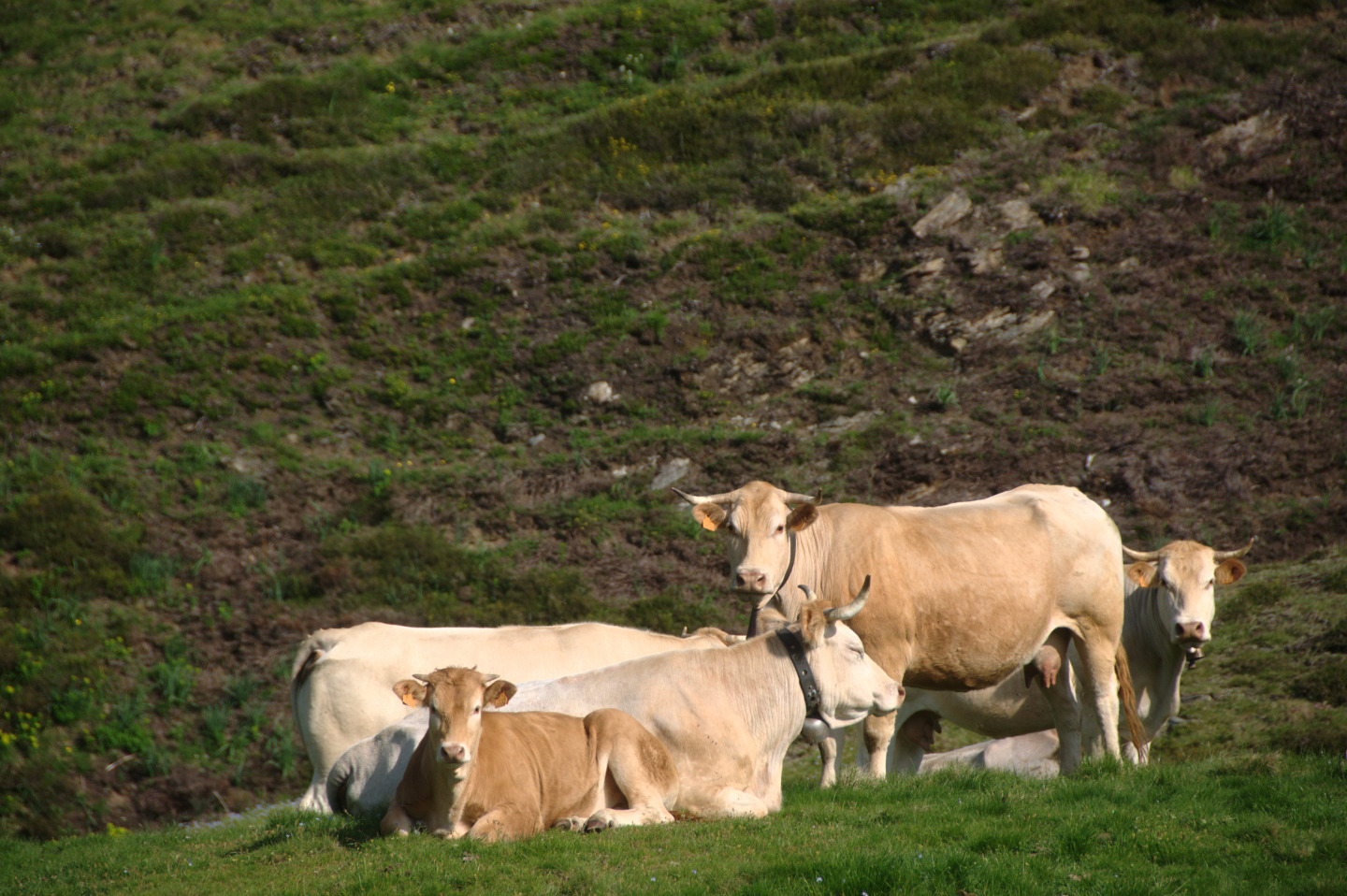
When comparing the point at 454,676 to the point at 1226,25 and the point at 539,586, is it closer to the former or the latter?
the point at 539,586

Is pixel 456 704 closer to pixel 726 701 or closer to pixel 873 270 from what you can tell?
pixel 726 701

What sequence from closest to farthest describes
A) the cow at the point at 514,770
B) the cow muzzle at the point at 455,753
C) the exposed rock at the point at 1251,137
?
1. the cow muzzle at the point at 455,753
2. the cow at the point at 514,770
3. the exposed rock at the point at 1251,137

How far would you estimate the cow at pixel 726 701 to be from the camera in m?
8.02

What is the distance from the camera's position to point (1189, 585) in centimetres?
1080

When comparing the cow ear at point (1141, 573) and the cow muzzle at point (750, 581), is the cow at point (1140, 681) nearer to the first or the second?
the cow ear at point (1141, 573)

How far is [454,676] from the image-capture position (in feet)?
22.4

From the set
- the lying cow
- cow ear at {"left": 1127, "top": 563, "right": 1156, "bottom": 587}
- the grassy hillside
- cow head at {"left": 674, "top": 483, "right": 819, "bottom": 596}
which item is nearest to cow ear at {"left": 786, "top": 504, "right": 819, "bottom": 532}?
cow head at {"left": 674, "top": 483, "right": 819, "bottom": 596}

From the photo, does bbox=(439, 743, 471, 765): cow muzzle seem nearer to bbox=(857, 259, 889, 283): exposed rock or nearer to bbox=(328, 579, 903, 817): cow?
bbox=(328, 579, 903, 817): cow

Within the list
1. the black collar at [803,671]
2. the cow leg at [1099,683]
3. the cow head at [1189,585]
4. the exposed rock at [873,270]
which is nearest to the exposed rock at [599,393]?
the exposed rock at [873,270]

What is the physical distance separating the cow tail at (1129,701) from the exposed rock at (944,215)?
17.8 m

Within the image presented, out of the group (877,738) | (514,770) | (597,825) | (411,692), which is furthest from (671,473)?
(411,692)

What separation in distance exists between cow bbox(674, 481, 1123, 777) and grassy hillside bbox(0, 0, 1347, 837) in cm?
293

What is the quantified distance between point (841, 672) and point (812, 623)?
45 centimetres

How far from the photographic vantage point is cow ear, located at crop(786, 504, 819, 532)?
912cm
